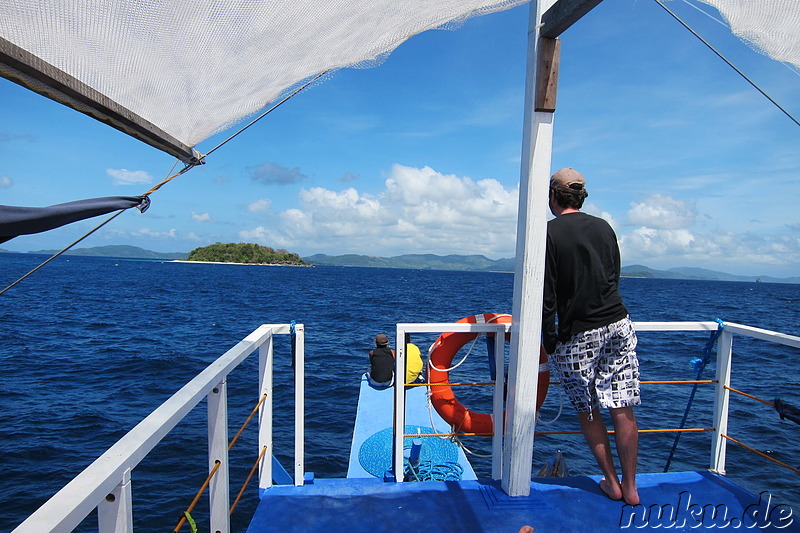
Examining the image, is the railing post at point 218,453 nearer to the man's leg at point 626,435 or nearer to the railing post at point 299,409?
the railing post at point 299,409

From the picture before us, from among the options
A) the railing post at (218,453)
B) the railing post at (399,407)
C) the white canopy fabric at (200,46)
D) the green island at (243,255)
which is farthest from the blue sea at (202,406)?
the green island at (243,255)

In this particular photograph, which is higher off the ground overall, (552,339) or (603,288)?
(603,288)

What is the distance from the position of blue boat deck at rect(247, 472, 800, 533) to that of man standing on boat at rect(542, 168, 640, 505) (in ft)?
0.61

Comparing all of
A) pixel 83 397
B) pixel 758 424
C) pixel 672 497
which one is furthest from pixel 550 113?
pixel 83 397

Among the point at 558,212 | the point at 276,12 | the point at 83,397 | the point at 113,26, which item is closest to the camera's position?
the point at 113,26

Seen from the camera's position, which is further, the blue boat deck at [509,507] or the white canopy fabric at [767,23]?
the blue boat deck at [509,507]

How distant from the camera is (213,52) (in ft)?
4.53

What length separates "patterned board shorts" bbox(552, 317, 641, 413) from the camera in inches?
80.7

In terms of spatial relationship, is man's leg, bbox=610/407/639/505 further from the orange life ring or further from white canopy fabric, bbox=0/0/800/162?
white canopy fabric, bbox=0/0/800/162

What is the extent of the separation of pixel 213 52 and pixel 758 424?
32.6ft

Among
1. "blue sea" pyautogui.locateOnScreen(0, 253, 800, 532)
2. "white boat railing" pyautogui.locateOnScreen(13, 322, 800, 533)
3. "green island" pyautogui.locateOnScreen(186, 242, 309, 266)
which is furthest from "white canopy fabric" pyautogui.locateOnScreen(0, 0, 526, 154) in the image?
"green island" pyautogui.locateOnScreen(186, 242, 309, 266)

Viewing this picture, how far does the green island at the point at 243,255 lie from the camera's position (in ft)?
407

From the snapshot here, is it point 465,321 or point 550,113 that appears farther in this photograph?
point 465,321

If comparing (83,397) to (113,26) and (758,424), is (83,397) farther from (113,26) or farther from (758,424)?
(758,424)
